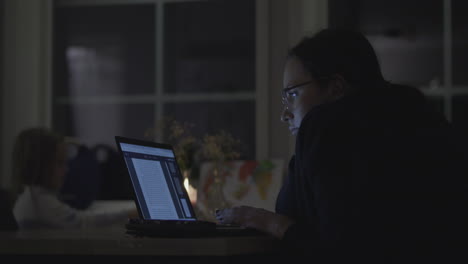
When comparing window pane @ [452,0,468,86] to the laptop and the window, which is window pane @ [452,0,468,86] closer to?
the window

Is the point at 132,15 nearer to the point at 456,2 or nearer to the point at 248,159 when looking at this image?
the point at 248,159

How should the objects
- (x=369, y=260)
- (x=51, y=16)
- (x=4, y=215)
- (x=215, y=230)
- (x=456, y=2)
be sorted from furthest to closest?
1. (x=51, y=16)
2. (x=456, y=2)
3. (x=4, y=215)
4. (x=215, y=230)
5. (x=369, y=260)

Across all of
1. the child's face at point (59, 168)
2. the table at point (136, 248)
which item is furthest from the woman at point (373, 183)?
the child's face at point (59, 168)

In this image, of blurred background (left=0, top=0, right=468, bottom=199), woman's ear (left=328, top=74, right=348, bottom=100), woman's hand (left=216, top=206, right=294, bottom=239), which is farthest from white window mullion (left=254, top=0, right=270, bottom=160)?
woman's hand (left=216, top=206, right=294, bottom=239)

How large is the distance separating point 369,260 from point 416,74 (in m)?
2.15

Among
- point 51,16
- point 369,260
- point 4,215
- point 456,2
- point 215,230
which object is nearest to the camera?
point 369,260

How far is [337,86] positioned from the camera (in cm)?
172

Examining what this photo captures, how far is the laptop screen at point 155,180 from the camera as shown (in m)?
1.71

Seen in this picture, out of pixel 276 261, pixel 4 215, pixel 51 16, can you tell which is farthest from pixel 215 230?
pixel 51 16

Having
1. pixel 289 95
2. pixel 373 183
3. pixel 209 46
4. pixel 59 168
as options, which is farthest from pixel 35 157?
pixel 373 183

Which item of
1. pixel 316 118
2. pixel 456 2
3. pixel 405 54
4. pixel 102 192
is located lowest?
pixel 102 192

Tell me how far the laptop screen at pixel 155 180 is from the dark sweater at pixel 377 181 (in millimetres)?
405

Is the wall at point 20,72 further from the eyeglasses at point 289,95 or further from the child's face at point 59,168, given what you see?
the eyeglasses at point 289,95

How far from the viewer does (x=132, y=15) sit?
12.1 feet
